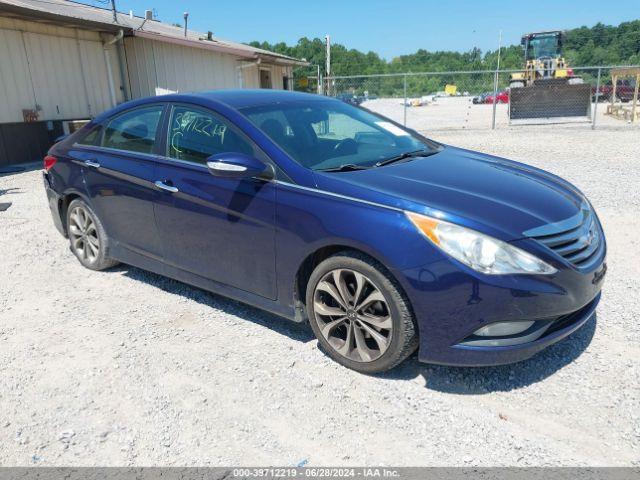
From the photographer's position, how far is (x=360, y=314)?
282cm

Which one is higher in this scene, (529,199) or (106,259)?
(529,199)

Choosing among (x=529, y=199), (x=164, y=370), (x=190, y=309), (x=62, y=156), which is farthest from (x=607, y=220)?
(x=62, y=156)

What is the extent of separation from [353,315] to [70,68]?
12.9m

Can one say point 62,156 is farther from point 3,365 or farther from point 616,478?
point 616,478

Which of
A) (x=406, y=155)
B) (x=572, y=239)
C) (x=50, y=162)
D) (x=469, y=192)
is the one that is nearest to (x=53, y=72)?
(x=50, y=162)

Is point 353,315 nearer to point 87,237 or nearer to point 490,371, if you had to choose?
point 490,371

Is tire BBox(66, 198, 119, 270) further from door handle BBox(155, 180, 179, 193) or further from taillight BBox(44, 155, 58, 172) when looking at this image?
door handle BBox(155, 180, 179, 193)

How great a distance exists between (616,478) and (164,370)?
2.43 m

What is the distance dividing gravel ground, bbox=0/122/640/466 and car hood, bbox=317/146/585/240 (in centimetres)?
92

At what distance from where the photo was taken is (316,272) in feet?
9.59

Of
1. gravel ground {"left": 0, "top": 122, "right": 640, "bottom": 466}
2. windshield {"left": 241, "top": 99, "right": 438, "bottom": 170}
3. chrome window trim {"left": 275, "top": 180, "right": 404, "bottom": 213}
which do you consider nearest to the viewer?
gravel ground {"left": 0, "top": 122, "right": 640, "bottom": 466}

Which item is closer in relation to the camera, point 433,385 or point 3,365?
point 433,385

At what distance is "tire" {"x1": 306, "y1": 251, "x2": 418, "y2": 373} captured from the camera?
2.64m

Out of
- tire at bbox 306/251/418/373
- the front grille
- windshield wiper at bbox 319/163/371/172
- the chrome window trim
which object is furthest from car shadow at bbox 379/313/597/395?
windshield wiper at bbox 319/163/371/172
